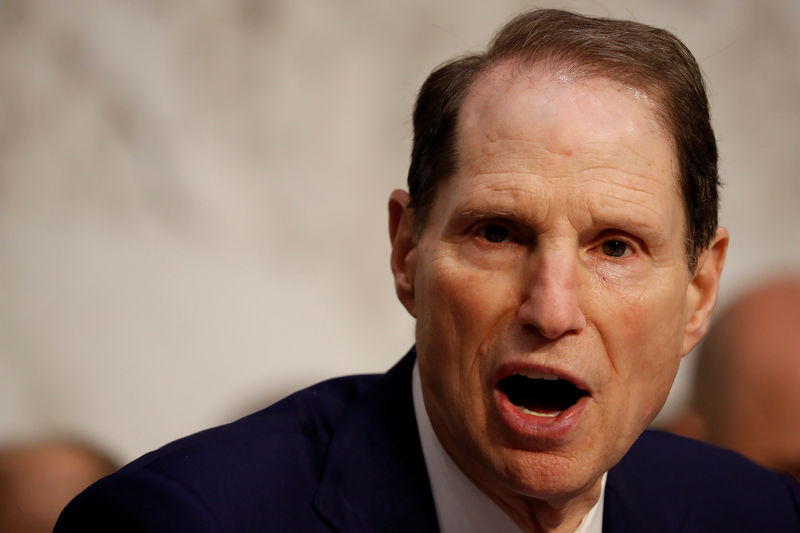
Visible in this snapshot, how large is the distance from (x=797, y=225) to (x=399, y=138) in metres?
1.79

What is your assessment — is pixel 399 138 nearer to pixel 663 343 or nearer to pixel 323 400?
pixel 323 400

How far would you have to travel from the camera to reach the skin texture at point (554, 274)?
153 cm

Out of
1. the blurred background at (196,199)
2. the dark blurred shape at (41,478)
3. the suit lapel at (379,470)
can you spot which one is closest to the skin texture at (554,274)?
the suit lapel at (379,470)

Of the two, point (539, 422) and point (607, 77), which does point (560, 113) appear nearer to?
point (607, 77)

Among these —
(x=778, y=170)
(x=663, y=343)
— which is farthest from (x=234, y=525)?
(x=778, y=170)

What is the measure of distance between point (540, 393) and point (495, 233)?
29cm

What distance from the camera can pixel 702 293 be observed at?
1852 mm

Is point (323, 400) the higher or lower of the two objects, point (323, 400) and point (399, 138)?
the lower

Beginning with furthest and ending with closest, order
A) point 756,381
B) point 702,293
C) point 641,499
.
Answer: point 756,381, point 641,499, point 702,293

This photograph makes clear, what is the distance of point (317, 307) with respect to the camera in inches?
132

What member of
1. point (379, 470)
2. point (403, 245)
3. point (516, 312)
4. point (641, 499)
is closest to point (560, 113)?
point (516, 312)

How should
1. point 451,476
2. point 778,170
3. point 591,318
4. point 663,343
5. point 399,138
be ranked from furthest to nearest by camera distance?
point 778,170
point 399,138
point 451,476
point 663,343
point 591,318

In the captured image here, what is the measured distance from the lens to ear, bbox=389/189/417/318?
6.02 feet

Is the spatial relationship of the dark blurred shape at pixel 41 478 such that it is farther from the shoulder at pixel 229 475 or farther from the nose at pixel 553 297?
the nose at pixel 553 297
